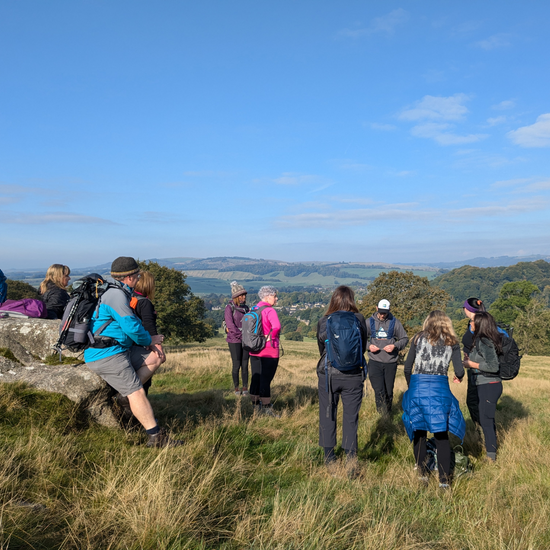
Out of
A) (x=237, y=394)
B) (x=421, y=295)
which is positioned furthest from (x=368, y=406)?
(x=421, y=295)

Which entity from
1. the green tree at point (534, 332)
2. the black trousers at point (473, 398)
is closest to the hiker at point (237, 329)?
the black trousers at point (473, 398)

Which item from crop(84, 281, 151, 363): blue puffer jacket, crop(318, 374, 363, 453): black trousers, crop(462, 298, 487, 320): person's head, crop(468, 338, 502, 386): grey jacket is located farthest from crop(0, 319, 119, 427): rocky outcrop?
crop(462, 298, 487, 320): person's head

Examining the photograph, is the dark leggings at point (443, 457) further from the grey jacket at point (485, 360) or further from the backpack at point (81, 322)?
the backpack at point (81, 322)

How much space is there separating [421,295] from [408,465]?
2965cm

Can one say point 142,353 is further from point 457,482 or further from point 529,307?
point 529,307

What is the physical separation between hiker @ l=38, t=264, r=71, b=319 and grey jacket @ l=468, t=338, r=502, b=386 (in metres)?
6.70

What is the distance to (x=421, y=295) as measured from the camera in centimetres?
3197

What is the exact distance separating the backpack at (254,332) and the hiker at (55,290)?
3.27m

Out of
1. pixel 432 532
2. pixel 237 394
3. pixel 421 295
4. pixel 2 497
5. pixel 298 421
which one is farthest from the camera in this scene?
pixel 421 295

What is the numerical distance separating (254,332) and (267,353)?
19.2 inches

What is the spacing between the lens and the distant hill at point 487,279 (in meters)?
124

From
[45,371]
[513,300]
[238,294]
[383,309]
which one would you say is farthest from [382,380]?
[513,300]

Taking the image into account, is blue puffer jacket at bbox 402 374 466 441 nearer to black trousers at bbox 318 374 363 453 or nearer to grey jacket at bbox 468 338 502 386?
black trousers at bbox 318 374 363 453

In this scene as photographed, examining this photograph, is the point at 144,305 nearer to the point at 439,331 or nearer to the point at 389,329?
the point at 439,331
